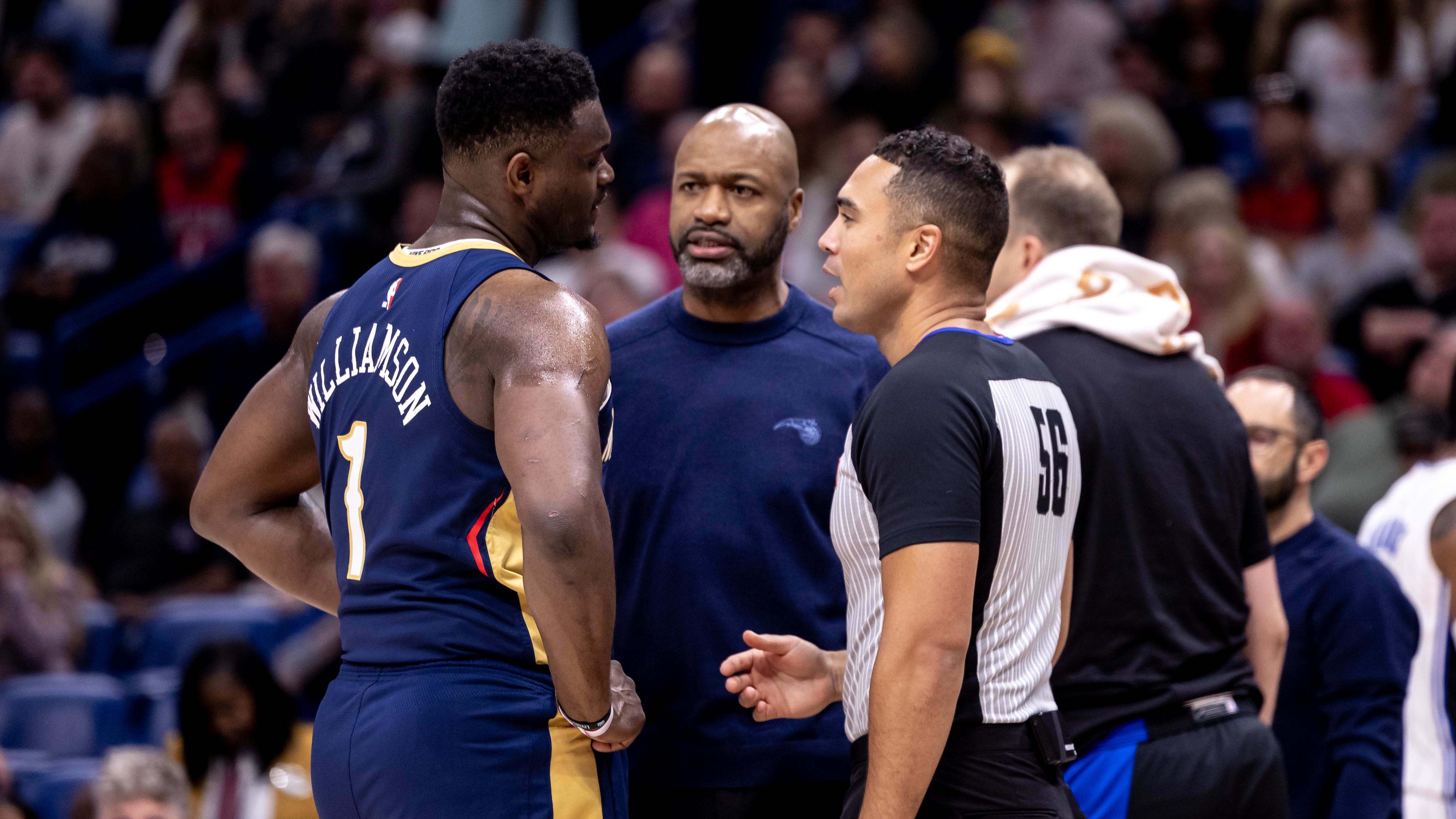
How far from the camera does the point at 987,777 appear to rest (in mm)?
2682

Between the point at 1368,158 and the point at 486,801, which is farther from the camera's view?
the point at 1368,158

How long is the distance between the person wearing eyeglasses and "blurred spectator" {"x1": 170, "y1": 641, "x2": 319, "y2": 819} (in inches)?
142

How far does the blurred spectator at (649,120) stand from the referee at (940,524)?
22.7 ft

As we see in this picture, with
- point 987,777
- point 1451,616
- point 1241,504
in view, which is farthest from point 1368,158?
point 987,777

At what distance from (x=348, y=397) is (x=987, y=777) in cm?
133

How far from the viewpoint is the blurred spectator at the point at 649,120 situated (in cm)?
999

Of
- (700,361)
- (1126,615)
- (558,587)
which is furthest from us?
(700,361)

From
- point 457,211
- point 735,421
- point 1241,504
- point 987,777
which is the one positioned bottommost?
point 987,777

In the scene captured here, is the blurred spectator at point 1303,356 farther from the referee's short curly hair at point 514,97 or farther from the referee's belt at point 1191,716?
the referee's short curly hair at point 514,97

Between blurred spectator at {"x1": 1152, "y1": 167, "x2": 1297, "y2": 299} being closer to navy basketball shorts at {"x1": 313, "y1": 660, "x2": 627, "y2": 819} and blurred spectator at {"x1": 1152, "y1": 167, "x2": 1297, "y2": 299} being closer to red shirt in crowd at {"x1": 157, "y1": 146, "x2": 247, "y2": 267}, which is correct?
navy basketball shorts at {"x1": 313, "y1": 660, "x2": 627, "y2": 819}

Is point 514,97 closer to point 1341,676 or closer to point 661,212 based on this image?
point 1341,676

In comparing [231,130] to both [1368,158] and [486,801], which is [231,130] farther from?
[486,801]

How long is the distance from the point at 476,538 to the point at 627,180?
308 inches

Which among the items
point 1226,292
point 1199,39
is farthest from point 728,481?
point 1199,39
